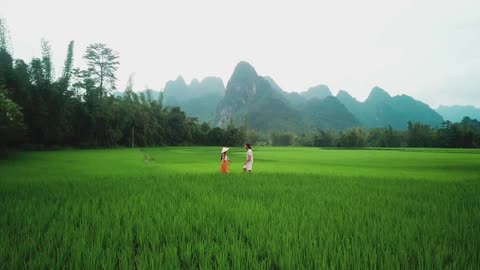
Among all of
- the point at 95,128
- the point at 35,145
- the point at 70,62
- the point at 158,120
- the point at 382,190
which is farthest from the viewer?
the point at 158,120

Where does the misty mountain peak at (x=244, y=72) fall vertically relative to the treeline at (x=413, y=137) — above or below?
above

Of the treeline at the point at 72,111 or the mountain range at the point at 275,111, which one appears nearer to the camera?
the treeline at the point at 72,111

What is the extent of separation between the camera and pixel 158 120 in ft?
212

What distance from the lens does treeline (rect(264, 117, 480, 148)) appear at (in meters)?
65.3

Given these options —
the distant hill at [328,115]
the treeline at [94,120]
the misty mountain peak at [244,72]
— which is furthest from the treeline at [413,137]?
the misty mountain peak at [244,72]

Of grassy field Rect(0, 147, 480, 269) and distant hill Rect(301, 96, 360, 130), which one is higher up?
distant hill Rect(301, 96, 360, 130)

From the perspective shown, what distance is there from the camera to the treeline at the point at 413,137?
65.3 meters

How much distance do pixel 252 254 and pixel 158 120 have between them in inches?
2534

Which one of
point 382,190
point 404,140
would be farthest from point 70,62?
point 404,140

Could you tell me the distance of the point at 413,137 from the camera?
73.6 metres

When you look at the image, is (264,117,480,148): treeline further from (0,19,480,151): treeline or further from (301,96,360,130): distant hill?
(301,96,360,130): distant hill

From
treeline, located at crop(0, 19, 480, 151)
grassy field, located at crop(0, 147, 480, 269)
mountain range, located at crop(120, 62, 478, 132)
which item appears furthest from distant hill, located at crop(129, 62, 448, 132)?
grassy field, located at crop(0, 147, 480, 269)

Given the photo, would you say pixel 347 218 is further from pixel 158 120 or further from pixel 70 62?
pixel 158 120

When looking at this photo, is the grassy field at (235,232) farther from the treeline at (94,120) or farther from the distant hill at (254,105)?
the distant hill at (254,105)
